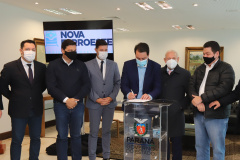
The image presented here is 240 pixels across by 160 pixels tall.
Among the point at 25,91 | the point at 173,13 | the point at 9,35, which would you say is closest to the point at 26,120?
the point at 25,91

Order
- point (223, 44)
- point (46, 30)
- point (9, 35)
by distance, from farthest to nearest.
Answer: point (223, 44), point (9, 35), point (46, 30)

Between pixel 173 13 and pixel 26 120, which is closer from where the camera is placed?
pixel 26 120

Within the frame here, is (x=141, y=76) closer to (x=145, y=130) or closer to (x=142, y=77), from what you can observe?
(x=142, y=77)

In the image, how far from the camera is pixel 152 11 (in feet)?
25.2

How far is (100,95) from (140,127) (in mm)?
1161

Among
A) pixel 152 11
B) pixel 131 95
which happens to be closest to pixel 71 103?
pixel 131 95

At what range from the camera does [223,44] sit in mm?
11297

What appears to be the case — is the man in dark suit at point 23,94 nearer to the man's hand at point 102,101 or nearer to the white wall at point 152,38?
the man's hand at point 102,101

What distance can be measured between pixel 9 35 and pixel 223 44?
8308mm

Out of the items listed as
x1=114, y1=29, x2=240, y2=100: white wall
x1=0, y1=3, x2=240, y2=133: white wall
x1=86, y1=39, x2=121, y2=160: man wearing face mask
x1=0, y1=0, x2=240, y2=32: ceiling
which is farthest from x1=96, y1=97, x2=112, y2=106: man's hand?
x1=114, y1=29, x2=240, y2=100: white wall

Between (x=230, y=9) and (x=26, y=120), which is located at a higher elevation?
(x=230, y=9)

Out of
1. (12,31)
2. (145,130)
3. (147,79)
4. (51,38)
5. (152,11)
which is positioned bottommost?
(145,130)

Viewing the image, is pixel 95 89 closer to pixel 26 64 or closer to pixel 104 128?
pixel 104 128

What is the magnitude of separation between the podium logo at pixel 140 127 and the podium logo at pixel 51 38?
9.30 ft
